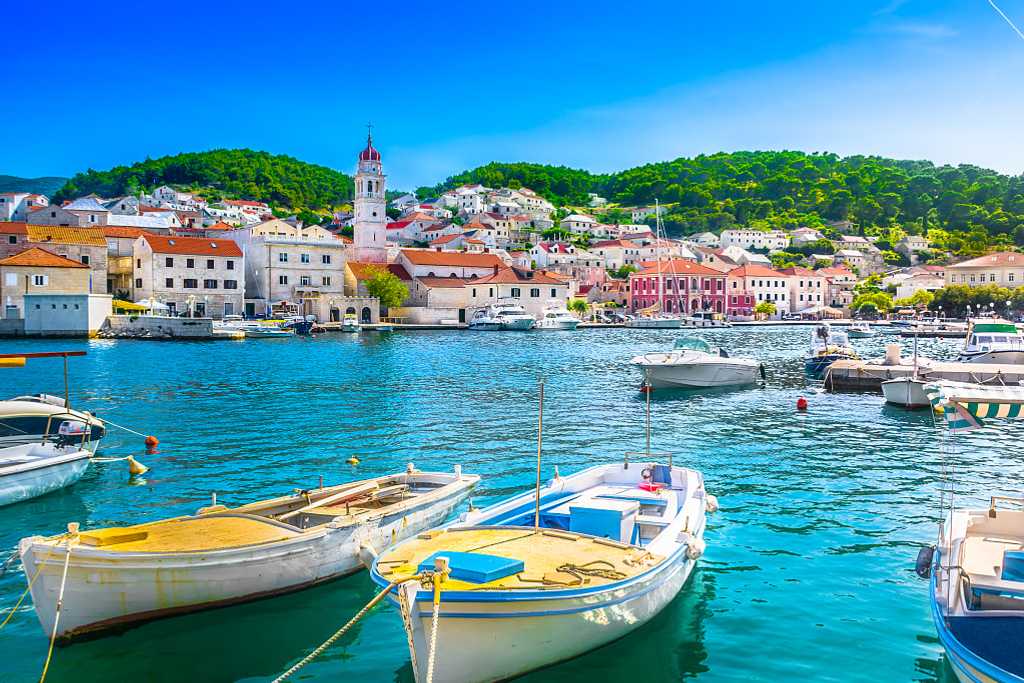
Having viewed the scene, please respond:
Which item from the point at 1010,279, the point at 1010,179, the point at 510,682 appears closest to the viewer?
the point at 510,682

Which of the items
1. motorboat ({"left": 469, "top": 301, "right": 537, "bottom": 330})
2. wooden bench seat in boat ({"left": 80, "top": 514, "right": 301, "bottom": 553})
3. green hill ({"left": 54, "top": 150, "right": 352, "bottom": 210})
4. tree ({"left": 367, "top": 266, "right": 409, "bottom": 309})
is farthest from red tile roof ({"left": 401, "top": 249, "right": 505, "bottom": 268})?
green hill ({"left": 54, "top": 150, "right": 352, "bottom": 210})

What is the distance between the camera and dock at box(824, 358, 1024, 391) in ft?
103

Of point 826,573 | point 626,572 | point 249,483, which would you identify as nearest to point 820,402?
point 826,573

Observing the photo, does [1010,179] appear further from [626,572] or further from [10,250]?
[626,572]

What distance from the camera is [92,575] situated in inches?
332

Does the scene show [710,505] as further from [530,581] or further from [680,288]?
[680,288]

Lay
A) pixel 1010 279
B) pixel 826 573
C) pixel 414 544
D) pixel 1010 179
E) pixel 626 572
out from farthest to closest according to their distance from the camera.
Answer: pixel 1010 179 < pixel 1010 279 < pixel 826 573 < pixel 414 544 < pixel 626 572

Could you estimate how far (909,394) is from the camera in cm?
2867

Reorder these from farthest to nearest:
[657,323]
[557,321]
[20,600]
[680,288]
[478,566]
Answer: [680,288] → [657,323] → [557,321] → [20,600] → [478,566]

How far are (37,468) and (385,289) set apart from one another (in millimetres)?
74883

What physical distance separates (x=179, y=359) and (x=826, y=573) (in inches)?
1710

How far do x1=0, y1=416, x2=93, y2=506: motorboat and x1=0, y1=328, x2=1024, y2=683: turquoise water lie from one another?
32 cm

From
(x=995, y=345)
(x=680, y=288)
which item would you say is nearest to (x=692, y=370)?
(x=995, y=345)

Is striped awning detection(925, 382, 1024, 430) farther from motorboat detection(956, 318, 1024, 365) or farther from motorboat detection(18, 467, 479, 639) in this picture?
motorboat detection(956, 318, 1024, 365)
